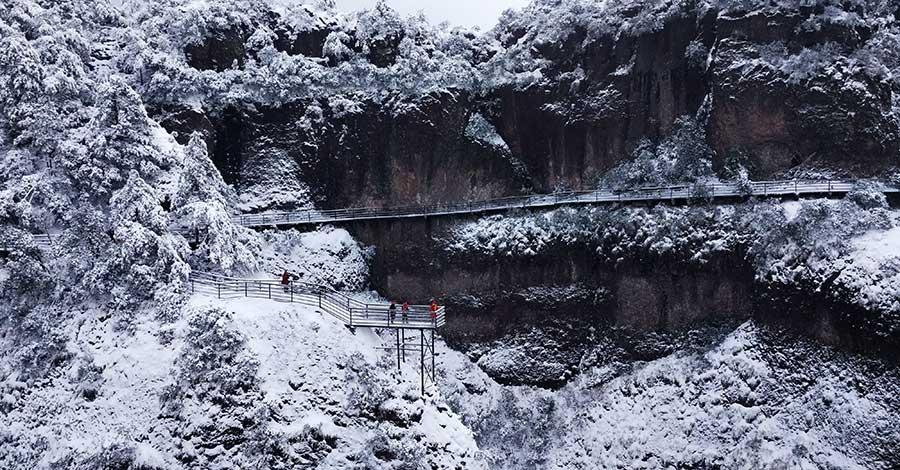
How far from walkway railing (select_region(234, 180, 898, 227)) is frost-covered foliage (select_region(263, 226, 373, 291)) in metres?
0.81

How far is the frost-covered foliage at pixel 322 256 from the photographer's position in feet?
144

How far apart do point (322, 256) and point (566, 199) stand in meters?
12.0

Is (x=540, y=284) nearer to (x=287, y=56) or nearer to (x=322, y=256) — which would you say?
(x=322, y=256)

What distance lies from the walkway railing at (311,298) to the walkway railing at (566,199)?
10382mm

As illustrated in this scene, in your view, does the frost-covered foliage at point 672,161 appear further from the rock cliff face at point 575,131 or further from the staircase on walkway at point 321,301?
the staircase on walkway at point 321,301

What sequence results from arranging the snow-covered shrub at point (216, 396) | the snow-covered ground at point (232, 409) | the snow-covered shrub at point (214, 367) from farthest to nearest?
the snow-covered shrub at point (214, 367) < the snow-covered ground at point (232, 409) < the snow-covered shrub at point (216, 396)

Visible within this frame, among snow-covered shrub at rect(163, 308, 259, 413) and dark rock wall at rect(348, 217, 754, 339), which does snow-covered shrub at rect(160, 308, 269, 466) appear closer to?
snow-covered shrub at rect(163, 308, 259, 413)

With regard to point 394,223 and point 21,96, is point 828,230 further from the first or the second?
point 21,96

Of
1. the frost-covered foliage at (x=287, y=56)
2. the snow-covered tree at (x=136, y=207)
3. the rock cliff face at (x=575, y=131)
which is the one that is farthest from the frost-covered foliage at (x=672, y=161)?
the snow-covered tree at (x=136, y=207)

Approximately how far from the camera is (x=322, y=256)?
4484 cm

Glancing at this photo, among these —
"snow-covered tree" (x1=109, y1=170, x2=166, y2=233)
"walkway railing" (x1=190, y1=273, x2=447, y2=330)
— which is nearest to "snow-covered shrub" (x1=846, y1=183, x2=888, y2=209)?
"walkway railing" (x1=190, y1=273, x2=447, y2=330)

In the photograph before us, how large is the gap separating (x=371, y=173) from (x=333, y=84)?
203 inches

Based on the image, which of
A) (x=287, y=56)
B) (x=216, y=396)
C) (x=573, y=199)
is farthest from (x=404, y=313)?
(x=287, y=56)

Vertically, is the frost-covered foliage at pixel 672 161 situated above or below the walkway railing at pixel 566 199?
above
